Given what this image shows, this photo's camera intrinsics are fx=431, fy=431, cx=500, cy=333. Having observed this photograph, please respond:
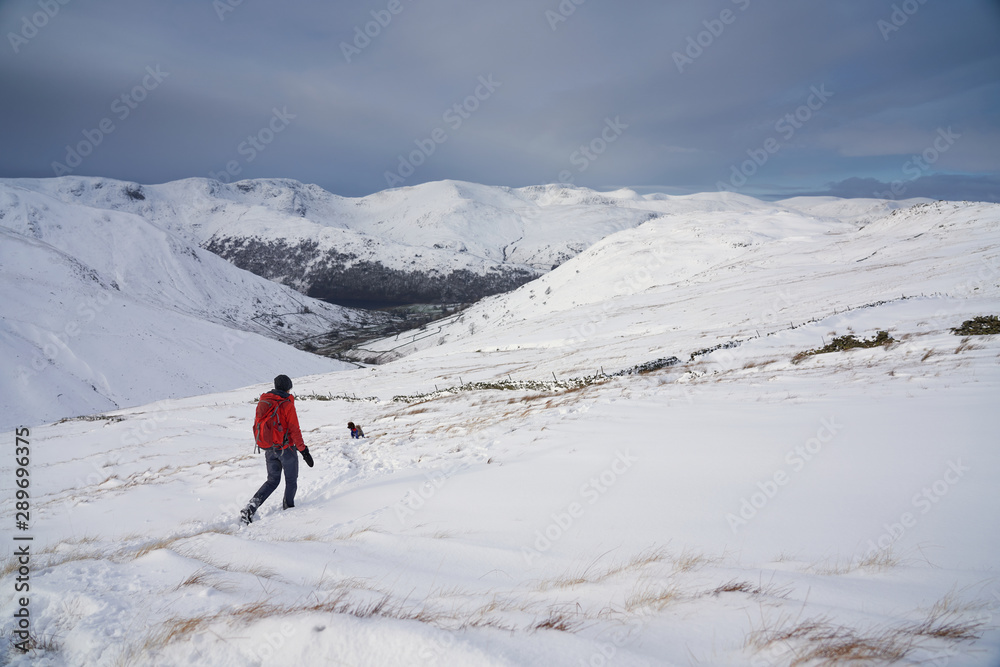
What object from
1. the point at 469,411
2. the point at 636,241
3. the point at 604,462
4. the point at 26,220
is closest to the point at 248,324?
the point at 26,220

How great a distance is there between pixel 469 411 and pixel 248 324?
123 meters

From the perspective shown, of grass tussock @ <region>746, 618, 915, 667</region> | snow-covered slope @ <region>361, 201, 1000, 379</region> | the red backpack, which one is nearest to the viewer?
grass tussock @ <region>746, 618, 915, 667</region>

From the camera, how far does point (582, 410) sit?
1125cm

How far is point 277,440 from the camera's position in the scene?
7.51 metres

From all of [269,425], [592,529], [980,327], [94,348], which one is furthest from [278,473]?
[94,348]

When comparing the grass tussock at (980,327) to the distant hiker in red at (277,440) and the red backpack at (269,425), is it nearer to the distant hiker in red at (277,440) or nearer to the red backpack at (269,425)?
the distant hiker in red at (277,440)

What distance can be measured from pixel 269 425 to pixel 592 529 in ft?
18.7

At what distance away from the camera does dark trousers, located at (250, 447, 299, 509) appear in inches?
295

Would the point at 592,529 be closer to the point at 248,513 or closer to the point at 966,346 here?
the point at 248,513

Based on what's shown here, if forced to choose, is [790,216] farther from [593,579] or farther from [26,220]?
[26,220]

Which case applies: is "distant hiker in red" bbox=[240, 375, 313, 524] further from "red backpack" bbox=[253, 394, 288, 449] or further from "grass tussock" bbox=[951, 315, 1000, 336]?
"grass tussock" bbox=[951, 315, 1000, 336]

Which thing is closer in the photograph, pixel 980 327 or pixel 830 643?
pixel 830 643

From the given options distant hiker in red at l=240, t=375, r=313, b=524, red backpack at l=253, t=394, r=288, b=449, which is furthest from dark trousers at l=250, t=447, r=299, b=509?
red backpack at l=253, t=394, r=288, b=449

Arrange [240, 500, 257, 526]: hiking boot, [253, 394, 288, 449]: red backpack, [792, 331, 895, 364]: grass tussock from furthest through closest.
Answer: [792, 331, 895, 364]: grass tussock, [253, 394, 288, 449]: red backpack, [240, 500, 257, 526]: hiking boot
